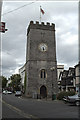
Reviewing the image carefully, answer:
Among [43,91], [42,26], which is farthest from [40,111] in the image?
[42,26]

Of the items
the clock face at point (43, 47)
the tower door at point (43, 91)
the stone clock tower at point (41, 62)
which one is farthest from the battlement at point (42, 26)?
the tower door at point (43, 91)

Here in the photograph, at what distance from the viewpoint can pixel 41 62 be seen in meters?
42.6

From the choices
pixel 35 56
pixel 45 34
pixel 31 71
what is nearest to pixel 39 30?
pixel 45 34

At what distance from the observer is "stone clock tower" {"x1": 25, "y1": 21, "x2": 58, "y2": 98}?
136ft

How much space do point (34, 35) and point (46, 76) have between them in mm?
10720

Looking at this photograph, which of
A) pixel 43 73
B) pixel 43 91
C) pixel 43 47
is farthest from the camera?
pixel 43 47

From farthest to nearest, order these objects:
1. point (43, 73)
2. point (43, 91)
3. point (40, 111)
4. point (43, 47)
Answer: point (43, 47) < point (43, 73) < point (43, 91) < point (40, 111)

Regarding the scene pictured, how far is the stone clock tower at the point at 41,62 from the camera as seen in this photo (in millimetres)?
41312

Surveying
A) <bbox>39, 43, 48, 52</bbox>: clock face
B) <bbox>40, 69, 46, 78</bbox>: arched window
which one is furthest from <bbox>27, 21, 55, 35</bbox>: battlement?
<bbox>40, 69, 46, 78</bbox>: arched window

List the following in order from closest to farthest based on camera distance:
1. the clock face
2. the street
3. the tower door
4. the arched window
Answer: the street
the tower door
the arched window
the clock face

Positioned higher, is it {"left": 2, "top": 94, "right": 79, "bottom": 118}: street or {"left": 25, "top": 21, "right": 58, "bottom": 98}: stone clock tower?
{"left": 25, "top": 21, "right": 58, "bottom": 98}: stone clock tower

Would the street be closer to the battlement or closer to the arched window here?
the arched window

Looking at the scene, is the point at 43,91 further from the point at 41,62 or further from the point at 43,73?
the point at 41,62

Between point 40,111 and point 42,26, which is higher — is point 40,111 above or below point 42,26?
below
